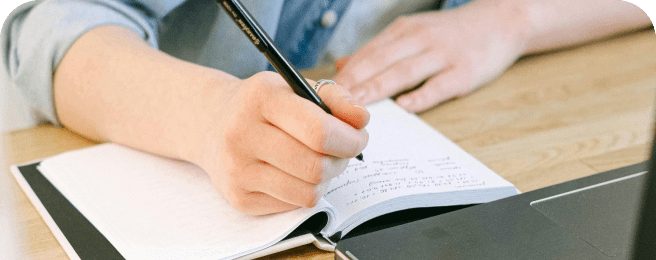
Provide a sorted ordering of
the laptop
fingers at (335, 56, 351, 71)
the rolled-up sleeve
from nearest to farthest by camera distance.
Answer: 1. the laptop
2. the rolled-up sleeve
3. fingers at (335, 56, 351, 71)

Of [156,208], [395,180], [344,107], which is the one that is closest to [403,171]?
[395,180]

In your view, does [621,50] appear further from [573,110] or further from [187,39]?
[187,39]

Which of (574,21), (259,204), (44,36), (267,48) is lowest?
(574,21)

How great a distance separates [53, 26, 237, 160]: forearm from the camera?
54 cm

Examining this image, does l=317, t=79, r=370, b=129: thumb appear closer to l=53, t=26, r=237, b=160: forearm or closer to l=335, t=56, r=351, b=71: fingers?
l=53, t=26, r=237, b=160: forearm

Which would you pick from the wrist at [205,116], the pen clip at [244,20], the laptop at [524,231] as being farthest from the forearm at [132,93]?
the laptop at [524,231]

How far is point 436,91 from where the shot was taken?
77cm

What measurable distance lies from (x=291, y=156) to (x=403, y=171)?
0.16 metres

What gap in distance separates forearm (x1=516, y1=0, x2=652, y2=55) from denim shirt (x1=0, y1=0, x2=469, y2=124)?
0.18m

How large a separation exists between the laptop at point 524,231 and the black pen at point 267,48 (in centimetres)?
12

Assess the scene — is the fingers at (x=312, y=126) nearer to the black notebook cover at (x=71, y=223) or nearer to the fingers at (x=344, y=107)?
the fingers at (x=344, y=107)

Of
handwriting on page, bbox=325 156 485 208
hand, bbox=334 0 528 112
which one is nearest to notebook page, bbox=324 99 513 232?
handwriting on page, bbox=325 156 485 208

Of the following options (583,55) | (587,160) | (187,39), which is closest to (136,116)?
(187,39)

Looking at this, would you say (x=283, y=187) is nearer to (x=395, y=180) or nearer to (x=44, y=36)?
(x=395, y=180)
